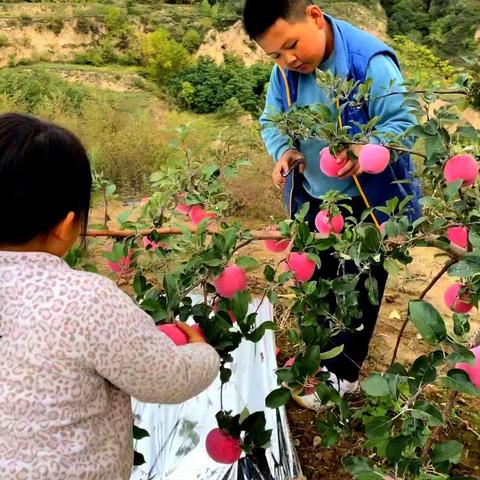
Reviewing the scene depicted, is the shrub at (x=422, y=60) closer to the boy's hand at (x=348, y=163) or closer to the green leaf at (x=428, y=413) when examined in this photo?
the boy's hand at (x=348, y=163)

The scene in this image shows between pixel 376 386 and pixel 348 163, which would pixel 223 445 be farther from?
pixel 348 163

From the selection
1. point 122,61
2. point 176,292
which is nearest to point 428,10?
point 122,61

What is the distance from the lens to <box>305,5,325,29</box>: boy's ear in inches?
51.8

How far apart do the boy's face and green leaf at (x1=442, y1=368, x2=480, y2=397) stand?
0.83 meters

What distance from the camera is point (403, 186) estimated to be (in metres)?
1.41

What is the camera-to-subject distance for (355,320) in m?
1.58

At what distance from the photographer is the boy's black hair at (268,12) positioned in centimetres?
128

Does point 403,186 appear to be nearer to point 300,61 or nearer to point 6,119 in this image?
point 300,61

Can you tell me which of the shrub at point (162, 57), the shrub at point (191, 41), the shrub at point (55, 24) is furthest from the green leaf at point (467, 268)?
the shrub at point (55, 24)

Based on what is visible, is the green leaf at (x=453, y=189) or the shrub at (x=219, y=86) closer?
the green leaf at (x=453, y=189)

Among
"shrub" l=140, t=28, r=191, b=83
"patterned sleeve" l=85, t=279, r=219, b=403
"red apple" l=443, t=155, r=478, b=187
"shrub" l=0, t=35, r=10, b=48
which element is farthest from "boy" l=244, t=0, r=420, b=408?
"shrub" l=0, t=35, r=10, b=48

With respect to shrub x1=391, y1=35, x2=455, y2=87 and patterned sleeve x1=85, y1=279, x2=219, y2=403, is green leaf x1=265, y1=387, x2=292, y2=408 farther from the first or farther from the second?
shrub x1=391, y1=35, x2=455, y2=87

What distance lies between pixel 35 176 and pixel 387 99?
0.82 meters

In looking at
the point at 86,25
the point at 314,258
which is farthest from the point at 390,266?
the point at 86,25
